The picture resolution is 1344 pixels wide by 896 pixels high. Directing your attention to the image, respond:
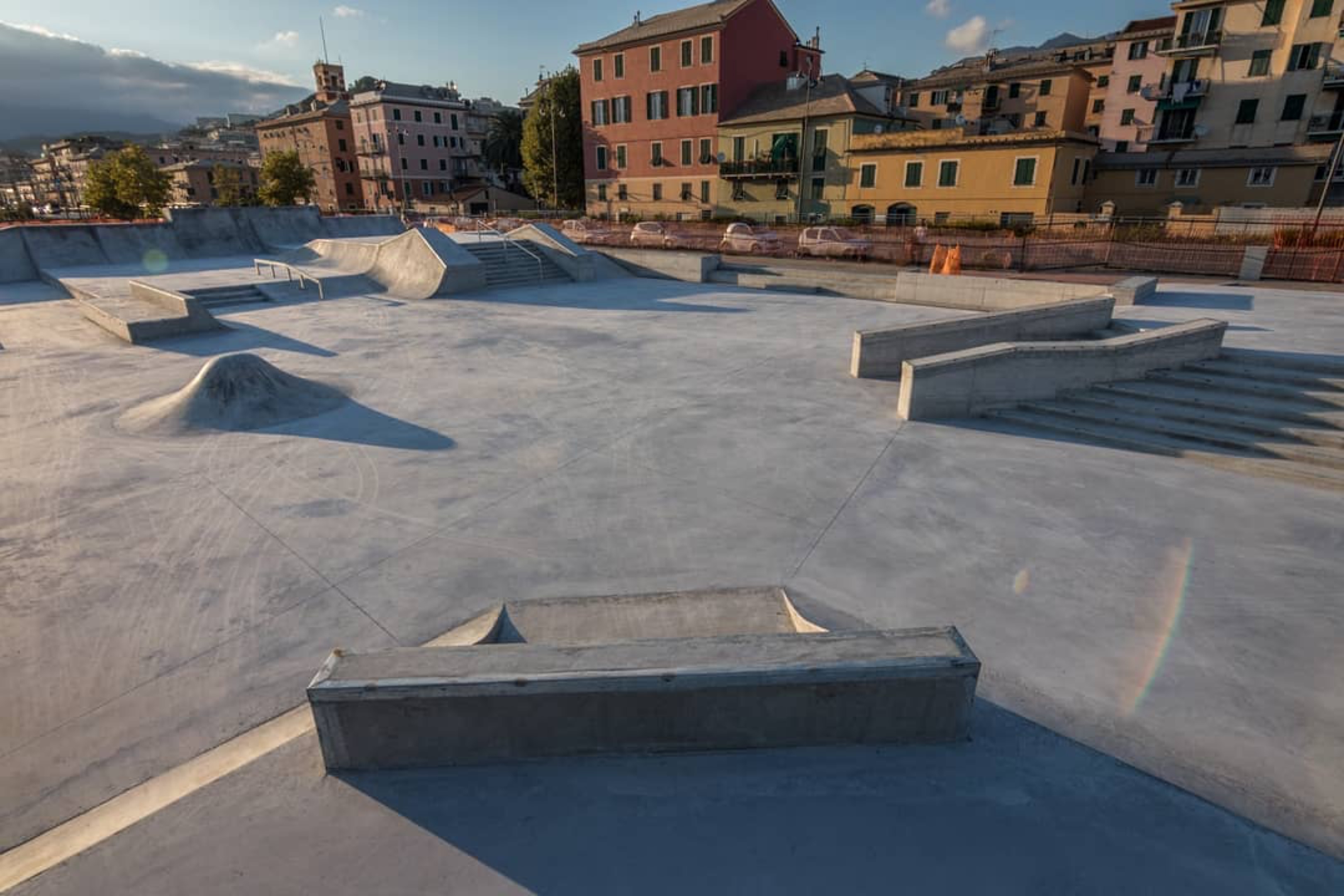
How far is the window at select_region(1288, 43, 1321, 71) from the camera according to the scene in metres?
35.1

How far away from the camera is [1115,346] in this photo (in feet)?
30.3

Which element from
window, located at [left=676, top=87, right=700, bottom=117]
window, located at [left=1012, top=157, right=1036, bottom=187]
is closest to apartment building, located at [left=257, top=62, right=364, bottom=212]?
window, located at [left=676, top=87, right=700, bottom=117]

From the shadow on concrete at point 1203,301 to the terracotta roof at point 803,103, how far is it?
25381 millimetres

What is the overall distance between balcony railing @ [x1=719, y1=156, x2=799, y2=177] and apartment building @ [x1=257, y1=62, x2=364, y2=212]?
53.1m

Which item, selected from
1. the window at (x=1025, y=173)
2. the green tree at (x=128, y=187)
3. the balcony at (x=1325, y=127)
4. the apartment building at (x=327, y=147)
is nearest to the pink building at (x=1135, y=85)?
the balcony at (x=1325, y=127)

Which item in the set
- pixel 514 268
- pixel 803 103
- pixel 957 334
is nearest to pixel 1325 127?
pixel 803 103

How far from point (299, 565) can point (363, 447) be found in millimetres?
2966

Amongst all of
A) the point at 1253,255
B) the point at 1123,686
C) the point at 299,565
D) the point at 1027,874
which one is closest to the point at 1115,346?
the point at 1123,686

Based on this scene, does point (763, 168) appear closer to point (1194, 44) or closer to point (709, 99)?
point (709, 99)

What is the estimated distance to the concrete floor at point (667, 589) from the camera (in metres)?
2.94

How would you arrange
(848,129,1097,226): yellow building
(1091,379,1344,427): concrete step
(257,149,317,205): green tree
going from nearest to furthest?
(1091,379,1344,427): concrete step, (848,129,1097,226): yellow building, (257,149,317,205): green tree

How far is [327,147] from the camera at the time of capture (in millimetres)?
76625

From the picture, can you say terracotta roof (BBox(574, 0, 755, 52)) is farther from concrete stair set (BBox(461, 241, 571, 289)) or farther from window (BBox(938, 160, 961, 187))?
concrete stair set (BBox(461, 241, 571, 289))

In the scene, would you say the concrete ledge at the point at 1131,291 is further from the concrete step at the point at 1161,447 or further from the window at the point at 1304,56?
the window at the point at 1304,56
